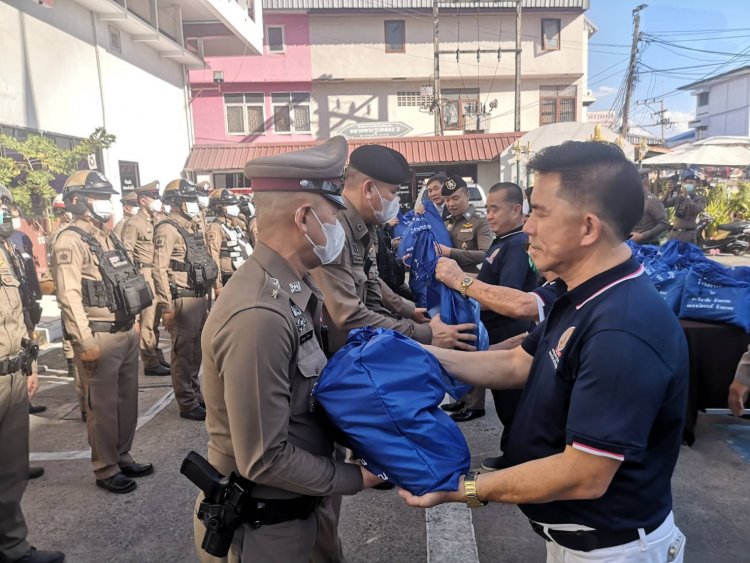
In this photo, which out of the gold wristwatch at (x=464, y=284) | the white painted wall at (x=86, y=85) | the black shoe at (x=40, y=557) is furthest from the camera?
the white painted wall at (x=86, y=85)

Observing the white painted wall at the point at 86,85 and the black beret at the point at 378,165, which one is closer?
the black beret at the point at 378,165

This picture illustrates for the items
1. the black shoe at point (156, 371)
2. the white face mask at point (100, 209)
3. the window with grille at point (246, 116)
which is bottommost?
the black shoe at point (156, 371)

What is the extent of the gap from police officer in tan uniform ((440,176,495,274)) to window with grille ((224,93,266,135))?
2011 centimetres

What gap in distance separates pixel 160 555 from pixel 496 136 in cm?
2130

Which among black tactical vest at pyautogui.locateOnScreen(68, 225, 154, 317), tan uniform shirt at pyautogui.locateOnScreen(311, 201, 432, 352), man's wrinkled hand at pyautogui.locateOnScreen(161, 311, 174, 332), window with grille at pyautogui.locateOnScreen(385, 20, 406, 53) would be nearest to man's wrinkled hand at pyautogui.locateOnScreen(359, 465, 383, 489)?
tan uniform shirt at pyautogui.locateOnScreen(311, 201, 432, 352)

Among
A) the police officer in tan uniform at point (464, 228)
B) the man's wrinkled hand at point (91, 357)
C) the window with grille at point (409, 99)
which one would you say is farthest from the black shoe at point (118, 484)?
the window with grille at point (409, 99)

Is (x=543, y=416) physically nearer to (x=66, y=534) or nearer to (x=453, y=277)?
(x=453, y=277)

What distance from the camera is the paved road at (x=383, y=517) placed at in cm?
307

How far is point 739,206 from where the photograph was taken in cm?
1568

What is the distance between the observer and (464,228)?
5891 millimetres

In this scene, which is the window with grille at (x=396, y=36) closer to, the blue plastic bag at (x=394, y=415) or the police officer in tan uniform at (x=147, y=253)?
the police officer in tan uniform at (x=147, y=253)

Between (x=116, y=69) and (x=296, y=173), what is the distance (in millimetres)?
14258

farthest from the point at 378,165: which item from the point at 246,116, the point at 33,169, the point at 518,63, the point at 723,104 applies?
the point at 723,104

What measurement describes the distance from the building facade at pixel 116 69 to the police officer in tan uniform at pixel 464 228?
7.77 meters
